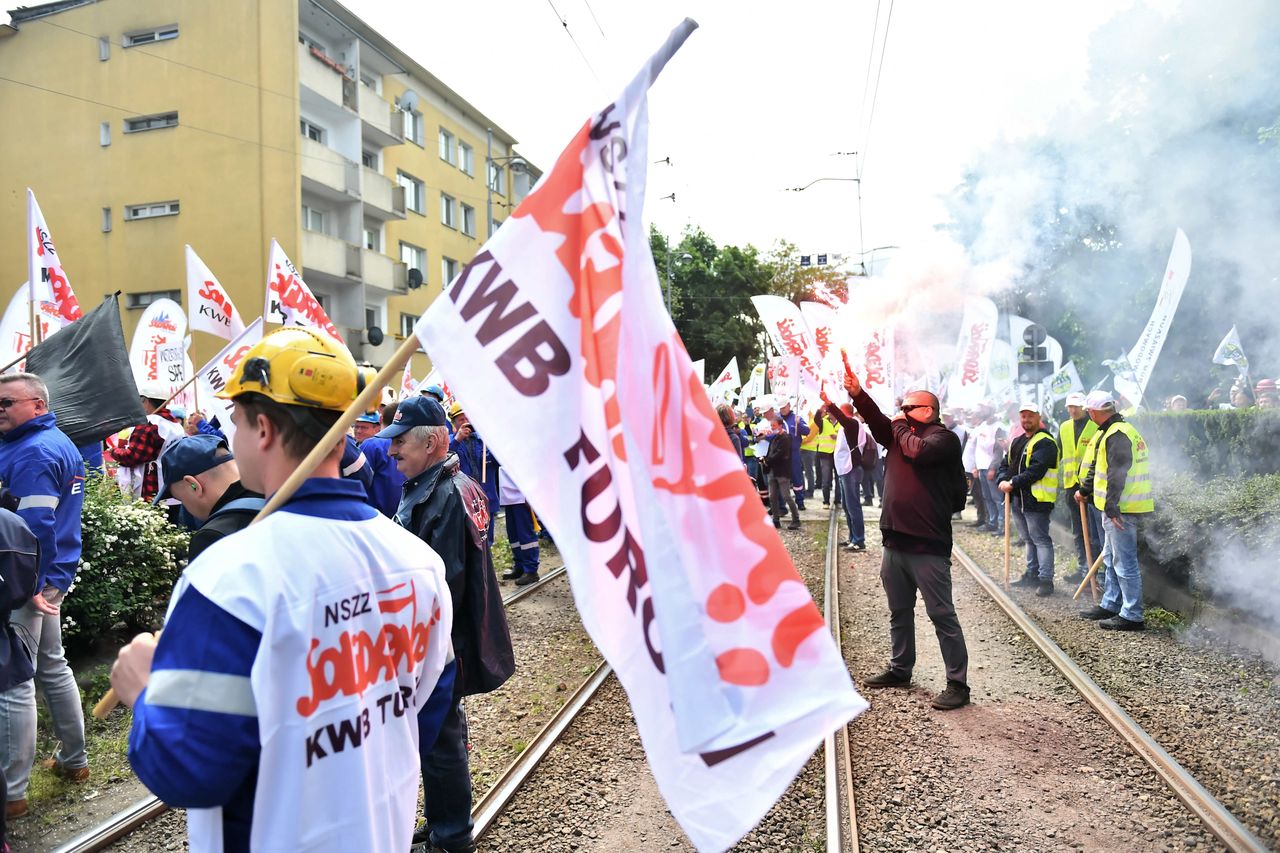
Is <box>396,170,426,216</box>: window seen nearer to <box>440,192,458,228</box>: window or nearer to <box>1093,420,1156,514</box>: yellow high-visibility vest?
<box>440,192,458,228</box>: window

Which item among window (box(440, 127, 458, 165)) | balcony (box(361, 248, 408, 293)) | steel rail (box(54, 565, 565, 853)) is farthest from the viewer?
window (box(440, 127, 458, 165))

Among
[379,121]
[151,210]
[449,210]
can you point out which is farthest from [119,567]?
[449,210]

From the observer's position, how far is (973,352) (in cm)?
1281

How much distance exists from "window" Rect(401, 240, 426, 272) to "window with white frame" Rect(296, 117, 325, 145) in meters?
4.72

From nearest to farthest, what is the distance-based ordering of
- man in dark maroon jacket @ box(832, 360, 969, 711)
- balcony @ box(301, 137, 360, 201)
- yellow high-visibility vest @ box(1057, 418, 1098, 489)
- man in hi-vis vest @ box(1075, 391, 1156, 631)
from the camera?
1. man in dark maroon jacket @ box(832, 360, 969, 711)
2. man in hi-vis vest @ box(1075, 391, 1156, 631)
3. yellow high-visibility vest @ box(1057, 418, 1098, 489)
4. balcony @ box(301, 137, 360, 201)

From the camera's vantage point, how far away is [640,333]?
1.79 metres

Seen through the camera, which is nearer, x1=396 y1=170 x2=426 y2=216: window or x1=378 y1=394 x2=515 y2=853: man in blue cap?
x1=378 y1=394 x2=515 y2=853: man in blue cap

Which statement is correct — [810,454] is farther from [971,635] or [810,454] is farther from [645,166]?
[645,166]

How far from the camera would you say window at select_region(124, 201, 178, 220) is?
23.8 m

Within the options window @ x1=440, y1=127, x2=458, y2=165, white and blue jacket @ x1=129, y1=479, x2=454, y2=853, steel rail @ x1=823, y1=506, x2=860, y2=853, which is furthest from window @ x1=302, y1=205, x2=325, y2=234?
white and blue jacket @ x1=129, y1=479, x2=454, y2=853

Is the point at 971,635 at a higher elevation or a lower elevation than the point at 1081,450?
lower

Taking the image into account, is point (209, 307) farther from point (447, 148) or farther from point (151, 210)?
point (447, 148)

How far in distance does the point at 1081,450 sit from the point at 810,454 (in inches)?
477

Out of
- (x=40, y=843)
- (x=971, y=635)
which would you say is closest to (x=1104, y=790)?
(x=971, y=635)
